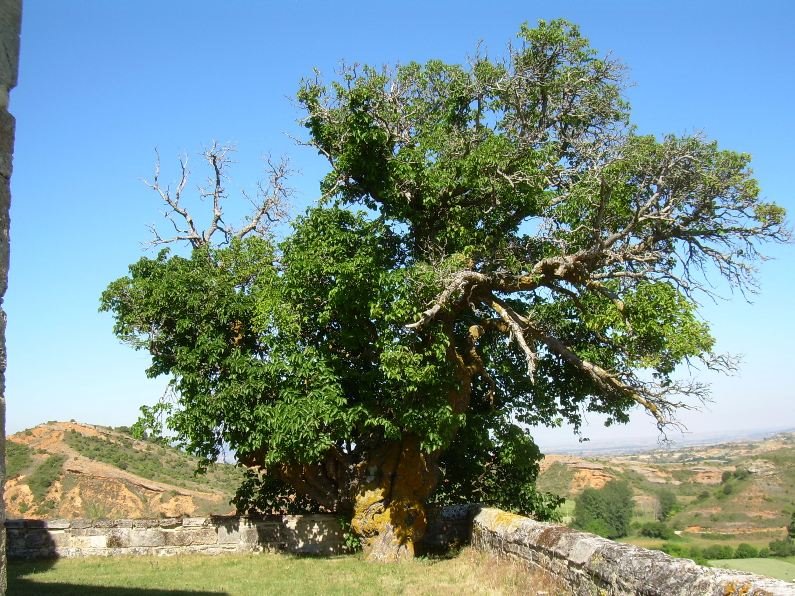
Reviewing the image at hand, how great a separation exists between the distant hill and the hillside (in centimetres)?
1589

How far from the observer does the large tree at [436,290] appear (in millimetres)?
11773

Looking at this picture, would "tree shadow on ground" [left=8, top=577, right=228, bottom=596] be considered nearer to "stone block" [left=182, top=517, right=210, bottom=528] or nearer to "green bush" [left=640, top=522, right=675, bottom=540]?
"stone block" [left=182, top=517, right=210, bottom=528]

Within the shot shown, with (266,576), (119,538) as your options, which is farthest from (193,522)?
(266,576)

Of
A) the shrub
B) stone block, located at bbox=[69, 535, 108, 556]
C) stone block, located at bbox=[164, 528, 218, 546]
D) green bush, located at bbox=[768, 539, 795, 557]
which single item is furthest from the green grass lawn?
the shrub

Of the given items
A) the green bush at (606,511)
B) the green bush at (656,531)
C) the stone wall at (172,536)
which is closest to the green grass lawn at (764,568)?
the stone wall at (172,536)

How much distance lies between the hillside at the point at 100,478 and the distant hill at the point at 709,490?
15.9 metres

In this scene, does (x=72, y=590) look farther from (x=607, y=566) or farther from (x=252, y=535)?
(x=607, y=566)

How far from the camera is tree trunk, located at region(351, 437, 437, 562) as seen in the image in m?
12.5

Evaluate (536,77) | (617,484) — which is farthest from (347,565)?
(617,484)

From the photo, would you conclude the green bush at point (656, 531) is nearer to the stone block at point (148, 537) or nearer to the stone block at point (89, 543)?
the stone block at point (148, 537)

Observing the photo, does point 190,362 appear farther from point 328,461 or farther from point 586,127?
point 586,127

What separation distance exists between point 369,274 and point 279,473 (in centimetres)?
516

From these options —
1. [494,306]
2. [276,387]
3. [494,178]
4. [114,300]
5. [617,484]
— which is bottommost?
[617,484]

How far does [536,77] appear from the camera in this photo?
1400 centimetres
